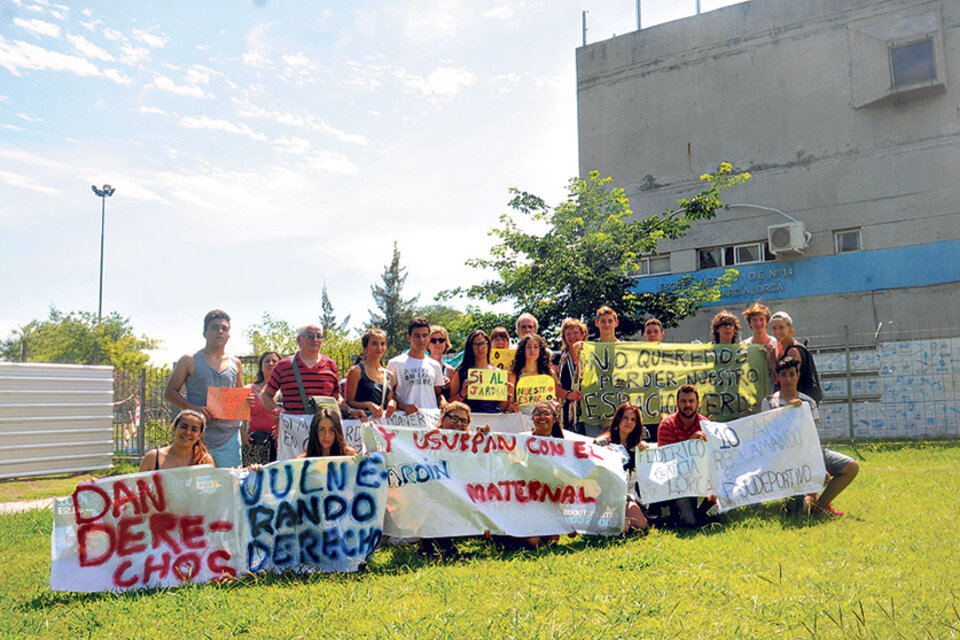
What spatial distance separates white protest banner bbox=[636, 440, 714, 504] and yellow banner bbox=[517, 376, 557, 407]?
1129mm

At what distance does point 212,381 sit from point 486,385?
270cm

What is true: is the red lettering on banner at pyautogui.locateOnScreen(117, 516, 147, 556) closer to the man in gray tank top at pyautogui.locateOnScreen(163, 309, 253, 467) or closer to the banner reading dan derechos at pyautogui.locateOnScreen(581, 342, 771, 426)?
the man in gray tank top at pyautogui.locateOnScreen(163, 309, 253, 467)

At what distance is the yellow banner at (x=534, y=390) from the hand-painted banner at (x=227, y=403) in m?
2.79

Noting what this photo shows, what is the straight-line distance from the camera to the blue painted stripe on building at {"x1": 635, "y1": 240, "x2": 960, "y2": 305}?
23.9m

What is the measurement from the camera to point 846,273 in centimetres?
2514

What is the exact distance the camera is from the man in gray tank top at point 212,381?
644cm

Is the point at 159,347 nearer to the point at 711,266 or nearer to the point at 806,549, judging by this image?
the point at 711,266

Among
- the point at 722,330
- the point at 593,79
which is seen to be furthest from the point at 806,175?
the point at 722,330

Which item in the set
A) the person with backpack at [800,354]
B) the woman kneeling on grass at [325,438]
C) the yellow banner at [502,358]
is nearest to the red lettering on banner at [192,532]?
the woman kneeling on grass at [325,438]

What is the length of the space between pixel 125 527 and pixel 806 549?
5082 millimetres

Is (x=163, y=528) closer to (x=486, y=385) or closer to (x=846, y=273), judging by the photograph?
(x=486, y=385)

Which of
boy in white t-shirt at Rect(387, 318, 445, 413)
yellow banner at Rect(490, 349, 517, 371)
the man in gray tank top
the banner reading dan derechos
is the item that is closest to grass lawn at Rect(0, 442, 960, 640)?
the man in gray tank top

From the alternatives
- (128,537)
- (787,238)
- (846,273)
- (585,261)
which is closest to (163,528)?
(128,537)

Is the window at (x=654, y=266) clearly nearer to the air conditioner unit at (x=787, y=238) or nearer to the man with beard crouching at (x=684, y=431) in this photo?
the air conditioner unit at (x=787, y=238)
